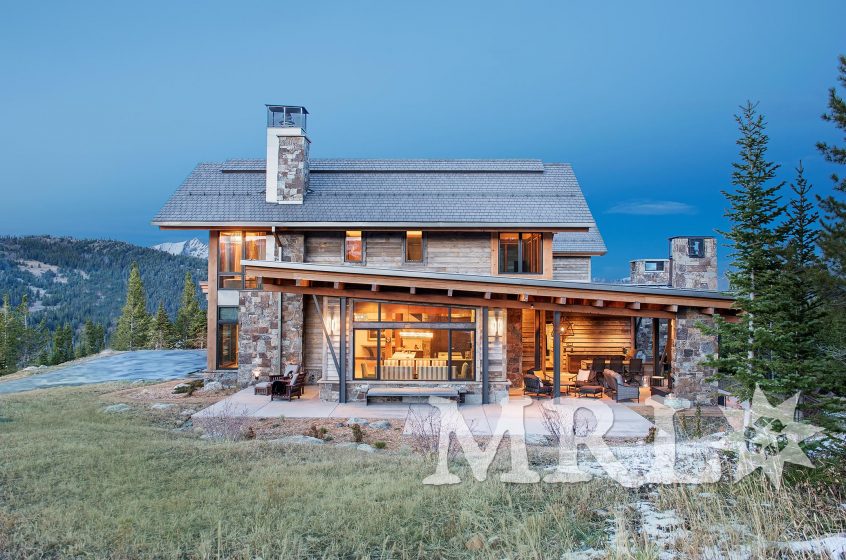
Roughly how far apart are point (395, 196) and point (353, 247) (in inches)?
86.7

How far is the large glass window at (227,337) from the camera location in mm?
16781

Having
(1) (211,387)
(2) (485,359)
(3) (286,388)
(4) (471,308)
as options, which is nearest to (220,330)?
(1) (211,387)

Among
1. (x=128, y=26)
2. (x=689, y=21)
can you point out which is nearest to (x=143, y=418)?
(x=128, y=26)

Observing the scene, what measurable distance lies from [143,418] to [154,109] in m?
160

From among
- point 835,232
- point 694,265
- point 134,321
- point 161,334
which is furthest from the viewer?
point 134,321

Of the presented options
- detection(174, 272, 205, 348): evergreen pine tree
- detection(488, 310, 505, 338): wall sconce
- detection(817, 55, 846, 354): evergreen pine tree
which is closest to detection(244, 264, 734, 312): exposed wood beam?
detection(488, 310, 505, 338): wall sconce

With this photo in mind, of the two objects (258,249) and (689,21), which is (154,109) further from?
(258,249)

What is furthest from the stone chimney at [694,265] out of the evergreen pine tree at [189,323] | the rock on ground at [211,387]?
the evergreen pine tree at [189,323]

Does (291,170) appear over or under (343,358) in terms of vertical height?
over

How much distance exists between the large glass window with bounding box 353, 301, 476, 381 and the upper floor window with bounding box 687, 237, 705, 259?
29.2ft

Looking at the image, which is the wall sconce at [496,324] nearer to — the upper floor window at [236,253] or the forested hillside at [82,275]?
A: the upper floor window at [236,253]

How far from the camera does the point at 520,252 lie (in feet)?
53.0

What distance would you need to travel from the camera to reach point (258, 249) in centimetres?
1672

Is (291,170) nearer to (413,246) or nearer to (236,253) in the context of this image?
(236,253)
